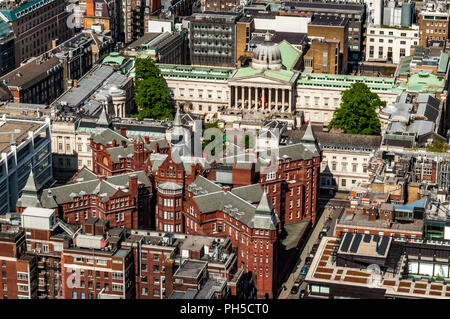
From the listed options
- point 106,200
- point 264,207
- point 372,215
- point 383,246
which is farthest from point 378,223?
point 106,200

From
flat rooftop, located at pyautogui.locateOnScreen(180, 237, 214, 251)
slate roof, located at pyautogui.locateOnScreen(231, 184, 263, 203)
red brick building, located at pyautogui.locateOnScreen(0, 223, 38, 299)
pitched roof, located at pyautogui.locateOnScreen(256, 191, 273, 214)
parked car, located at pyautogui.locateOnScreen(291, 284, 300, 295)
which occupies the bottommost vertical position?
parked car, located at pyautogui.locateOnScreen(291, 284, 300, 295)

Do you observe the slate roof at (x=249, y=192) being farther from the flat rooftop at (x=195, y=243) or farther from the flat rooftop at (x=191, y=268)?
the flat rooftop at (x=191, y=268)

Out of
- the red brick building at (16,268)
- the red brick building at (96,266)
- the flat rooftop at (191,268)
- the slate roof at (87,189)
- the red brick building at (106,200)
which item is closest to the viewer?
the flat rooftop at (191,268)

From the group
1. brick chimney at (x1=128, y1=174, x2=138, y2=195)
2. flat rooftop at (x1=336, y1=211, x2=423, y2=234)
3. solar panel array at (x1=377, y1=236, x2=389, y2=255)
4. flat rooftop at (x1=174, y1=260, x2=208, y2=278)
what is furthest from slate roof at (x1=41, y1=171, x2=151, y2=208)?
solar panel array at (x1=377, y1=236, x2=389, y2=255)

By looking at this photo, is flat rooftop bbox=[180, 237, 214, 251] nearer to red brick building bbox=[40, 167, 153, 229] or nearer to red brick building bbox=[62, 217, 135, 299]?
red brick building bbox=[62, 217, 135, 299]

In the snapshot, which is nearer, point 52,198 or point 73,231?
point 73,231

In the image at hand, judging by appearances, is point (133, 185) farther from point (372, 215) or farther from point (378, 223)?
point (378, 223)

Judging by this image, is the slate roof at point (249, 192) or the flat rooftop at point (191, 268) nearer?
the flat rooftop at point (191, 268)

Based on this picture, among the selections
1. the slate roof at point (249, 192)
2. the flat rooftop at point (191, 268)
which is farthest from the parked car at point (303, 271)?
the flat rooftop at point (191, 268)
